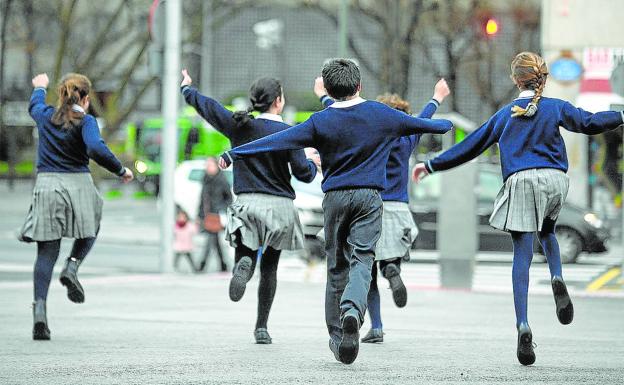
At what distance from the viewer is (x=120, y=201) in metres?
45.4

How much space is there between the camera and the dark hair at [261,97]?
372 inches

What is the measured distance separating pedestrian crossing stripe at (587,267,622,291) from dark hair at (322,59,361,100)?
9956 millimetres

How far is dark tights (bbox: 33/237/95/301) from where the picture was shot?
9703 mm

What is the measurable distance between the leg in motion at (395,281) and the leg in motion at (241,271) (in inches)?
39.7

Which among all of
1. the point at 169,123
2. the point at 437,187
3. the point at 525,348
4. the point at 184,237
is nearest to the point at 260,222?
the point at 525,348

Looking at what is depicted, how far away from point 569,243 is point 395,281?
12.9 metres

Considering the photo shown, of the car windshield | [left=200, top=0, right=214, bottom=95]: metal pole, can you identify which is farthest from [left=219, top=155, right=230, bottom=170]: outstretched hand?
[left=200, top=0, right=214, bottom=95]: metal pole

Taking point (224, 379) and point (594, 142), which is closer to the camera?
point (224, 379)

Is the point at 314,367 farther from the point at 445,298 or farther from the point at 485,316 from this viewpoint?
the point at 445,298


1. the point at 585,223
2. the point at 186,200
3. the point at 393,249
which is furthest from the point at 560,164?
the point at 186,200

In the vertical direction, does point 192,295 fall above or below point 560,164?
below

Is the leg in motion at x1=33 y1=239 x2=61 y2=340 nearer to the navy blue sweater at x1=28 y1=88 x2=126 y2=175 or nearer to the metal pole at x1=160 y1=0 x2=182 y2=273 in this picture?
the navy blue sweater at x1=28 y1=88 x2=126 y2=175

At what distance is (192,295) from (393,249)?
5028 mm

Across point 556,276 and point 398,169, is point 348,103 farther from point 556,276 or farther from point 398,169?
point 398,169
